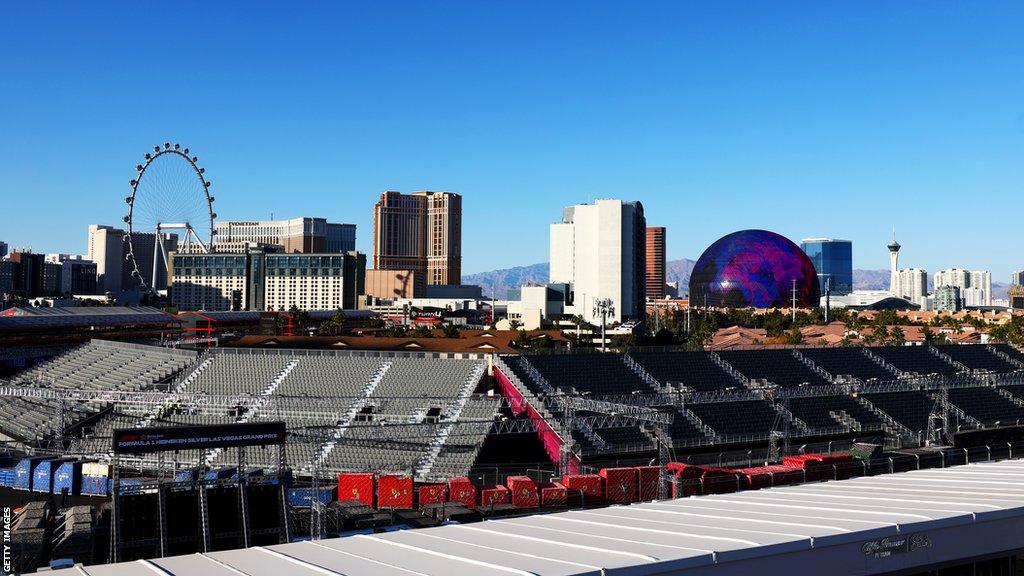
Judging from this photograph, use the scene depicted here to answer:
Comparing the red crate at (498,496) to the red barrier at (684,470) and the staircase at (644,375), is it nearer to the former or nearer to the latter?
the red barrier at (684,470)

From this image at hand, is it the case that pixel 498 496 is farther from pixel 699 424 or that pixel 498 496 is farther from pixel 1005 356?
pixel 1005 356

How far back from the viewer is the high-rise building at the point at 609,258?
A: 153000 mm

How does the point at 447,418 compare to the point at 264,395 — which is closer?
the point at 447,418

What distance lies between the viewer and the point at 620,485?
36.8 m

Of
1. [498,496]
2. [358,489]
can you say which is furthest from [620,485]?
[358,489]

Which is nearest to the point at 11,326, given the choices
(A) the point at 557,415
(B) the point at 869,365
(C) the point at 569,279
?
(A) the point at 557,415

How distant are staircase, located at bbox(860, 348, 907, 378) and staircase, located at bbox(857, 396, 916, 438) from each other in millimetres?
8937

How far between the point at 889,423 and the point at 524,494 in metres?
30.3

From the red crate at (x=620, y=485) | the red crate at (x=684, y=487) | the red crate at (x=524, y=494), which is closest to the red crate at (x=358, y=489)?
the red crate at (x=524, y=494)

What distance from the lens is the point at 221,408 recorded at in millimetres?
51656

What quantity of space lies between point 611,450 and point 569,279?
140997 millimetres

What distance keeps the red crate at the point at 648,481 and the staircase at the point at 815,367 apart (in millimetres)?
27638

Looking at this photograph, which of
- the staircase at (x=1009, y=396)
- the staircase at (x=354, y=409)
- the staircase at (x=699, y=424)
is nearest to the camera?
the staircase at (x=354, y=409)

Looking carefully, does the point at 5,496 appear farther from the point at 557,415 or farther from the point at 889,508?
the point at 889,508
